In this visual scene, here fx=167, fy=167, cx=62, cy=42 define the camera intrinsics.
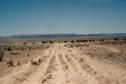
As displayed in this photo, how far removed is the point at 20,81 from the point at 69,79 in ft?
9.77

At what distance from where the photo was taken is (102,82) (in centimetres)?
965

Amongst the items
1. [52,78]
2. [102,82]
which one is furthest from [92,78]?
[52,78]

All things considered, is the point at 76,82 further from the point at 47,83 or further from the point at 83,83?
the point at 47,83

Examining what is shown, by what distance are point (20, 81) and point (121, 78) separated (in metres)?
6.21

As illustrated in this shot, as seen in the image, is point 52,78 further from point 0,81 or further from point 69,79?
point 0,81

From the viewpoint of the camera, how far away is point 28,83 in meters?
9.57

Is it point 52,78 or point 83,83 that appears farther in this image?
point 52,78

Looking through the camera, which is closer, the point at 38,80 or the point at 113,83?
the point at 113,83

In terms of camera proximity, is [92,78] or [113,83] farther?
[92,78]

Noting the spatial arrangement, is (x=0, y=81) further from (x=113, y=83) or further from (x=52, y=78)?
(x=113, y=83)

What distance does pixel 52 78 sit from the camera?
10.6 metres

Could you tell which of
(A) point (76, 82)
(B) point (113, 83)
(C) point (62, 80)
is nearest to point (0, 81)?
(C) point (62, 80)

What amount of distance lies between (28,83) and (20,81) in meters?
0.78

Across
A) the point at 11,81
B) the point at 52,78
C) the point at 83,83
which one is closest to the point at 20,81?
the point at 11,81
